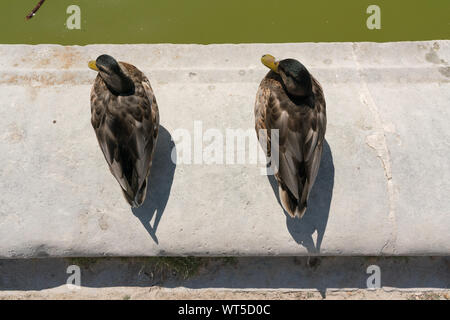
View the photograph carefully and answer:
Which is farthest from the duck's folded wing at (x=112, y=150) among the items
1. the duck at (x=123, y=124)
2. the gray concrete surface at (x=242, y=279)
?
the gray concrete surface at (x=242, y=279)

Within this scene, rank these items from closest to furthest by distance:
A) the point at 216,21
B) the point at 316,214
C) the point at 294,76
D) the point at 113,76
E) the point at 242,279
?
1. the point at 294,76
2. the point at 113,76
3. the point at 316,214
4. the point at 242,279
5. the point at 216,21

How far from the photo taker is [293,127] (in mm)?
2793

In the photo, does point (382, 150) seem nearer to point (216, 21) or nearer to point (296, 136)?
point (296, 136)

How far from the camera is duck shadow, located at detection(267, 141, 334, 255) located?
3.21 metres

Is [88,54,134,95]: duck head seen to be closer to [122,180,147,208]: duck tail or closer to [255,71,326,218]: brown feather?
[122,180,147,208]: duck tail

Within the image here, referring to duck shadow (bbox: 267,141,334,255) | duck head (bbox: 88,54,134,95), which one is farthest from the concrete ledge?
duck head (bbox: 88,54,134,95)

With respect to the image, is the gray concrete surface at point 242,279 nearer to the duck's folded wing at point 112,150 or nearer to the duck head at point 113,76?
the duck's folded wing at point 112,150

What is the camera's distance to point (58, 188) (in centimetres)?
334

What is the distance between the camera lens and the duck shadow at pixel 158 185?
3.26 m

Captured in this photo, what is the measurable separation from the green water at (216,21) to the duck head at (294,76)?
61.9 inches

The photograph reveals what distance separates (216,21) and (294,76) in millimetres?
1922

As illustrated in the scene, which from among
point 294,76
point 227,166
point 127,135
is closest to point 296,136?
point 294,76

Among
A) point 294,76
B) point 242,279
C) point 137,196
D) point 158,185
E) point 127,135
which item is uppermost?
point 294,76

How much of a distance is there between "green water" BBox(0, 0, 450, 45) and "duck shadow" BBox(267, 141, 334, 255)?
5.81ft
